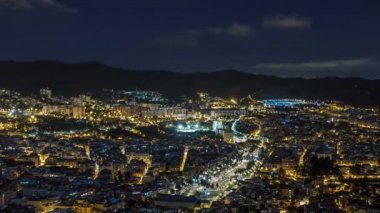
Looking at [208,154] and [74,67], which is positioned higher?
[74,67]

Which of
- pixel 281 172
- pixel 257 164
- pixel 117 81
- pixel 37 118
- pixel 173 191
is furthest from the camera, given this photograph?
pixel 117 81

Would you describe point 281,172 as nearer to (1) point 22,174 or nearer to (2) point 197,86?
(1) point 22,174

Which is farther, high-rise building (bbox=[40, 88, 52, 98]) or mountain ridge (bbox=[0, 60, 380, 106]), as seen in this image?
mountain ridge (bbox=[0, 60, 380, 106])

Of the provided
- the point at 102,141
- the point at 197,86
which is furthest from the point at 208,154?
the point at 197,86

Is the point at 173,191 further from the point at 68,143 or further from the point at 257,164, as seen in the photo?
the point at 68,143

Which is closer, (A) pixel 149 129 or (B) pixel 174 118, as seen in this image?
(A) pixel 149 129

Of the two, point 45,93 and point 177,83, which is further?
point 177,83

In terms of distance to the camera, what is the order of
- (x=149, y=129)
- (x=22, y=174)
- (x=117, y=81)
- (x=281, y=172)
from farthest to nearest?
(x=117, y=81) < (x=149, y=129) < (x=281, y=172) < (x=22, y=174)

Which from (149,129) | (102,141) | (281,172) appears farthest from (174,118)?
(281,172)

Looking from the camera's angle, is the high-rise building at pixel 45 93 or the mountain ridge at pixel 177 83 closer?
the high-rise building at pixel 45 93
